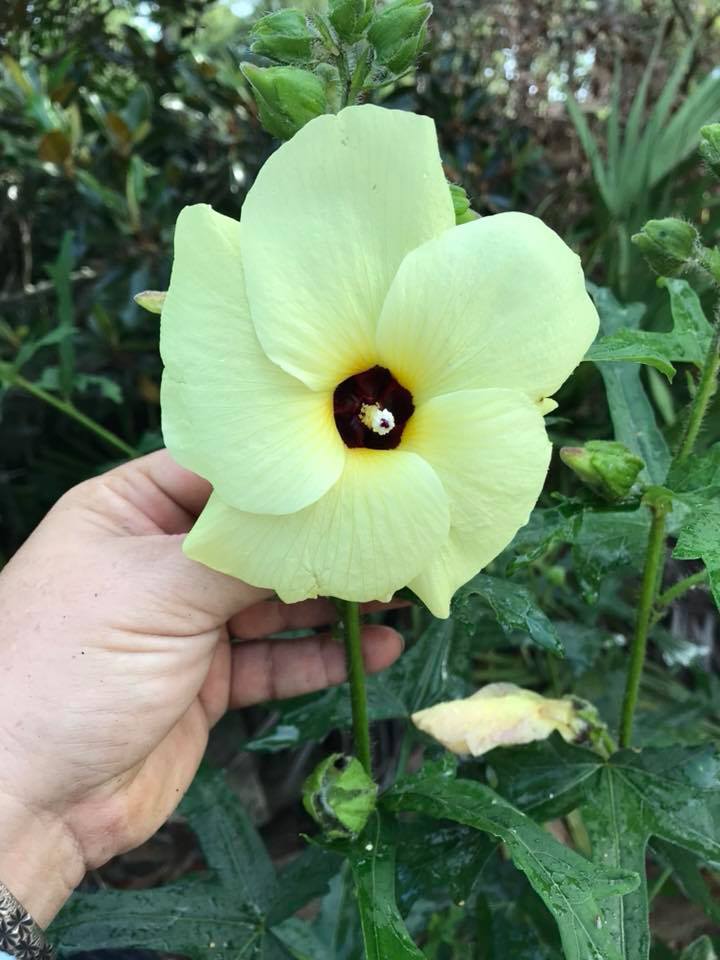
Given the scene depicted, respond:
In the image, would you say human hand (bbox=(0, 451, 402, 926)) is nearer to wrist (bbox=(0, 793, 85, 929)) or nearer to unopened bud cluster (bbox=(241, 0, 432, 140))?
wrist (bbox=(0, 793, 85, 929))

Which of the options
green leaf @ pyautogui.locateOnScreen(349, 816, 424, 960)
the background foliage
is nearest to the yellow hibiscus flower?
the background foliage

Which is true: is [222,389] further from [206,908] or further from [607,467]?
Result: [206,908]

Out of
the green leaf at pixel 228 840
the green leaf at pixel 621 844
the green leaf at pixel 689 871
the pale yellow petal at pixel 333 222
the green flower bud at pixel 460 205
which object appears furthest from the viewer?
the green leaf at pixel 228 840

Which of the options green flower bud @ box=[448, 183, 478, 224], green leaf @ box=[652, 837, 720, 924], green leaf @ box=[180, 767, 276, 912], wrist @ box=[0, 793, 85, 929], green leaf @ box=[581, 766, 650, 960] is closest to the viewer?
green flower bud @ box=[448, 183, 478, 224]

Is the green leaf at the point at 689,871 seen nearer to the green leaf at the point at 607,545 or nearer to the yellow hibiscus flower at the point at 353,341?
the green leaf at the point at 607,545

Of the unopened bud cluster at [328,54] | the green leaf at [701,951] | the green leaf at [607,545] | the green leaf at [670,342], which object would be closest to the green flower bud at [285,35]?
the unopened bud cluster at [328,54]

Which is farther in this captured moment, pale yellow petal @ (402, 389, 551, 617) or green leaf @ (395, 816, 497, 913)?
green leaf @ (395, 816, 497, 913)

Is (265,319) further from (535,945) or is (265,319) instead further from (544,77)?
(544,77)
